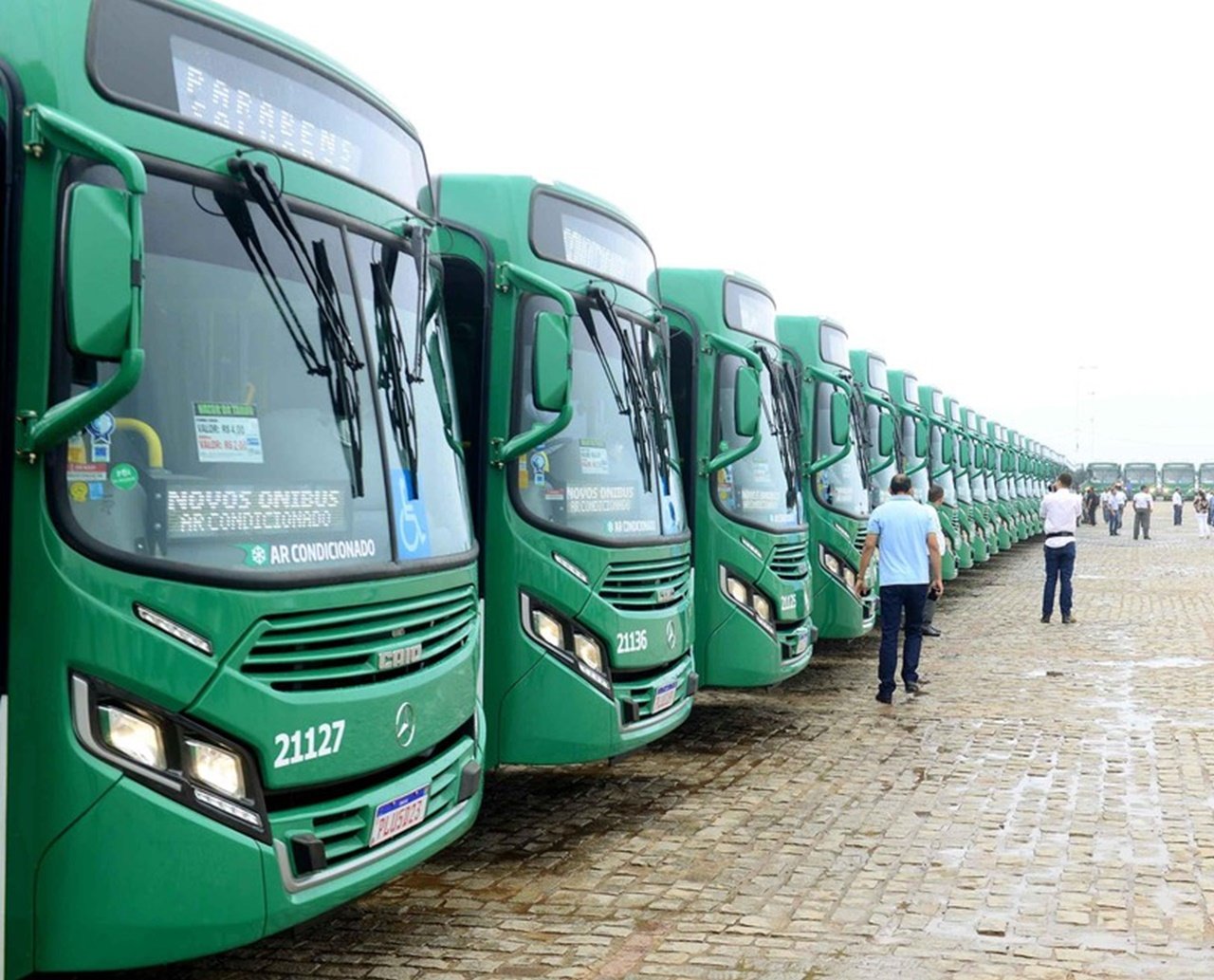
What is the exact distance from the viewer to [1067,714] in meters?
12.1

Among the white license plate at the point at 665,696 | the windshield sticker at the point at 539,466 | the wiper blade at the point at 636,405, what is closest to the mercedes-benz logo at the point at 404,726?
the windshield sticker at the point at 539,466

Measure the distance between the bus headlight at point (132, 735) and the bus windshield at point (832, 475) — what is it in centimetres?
1041

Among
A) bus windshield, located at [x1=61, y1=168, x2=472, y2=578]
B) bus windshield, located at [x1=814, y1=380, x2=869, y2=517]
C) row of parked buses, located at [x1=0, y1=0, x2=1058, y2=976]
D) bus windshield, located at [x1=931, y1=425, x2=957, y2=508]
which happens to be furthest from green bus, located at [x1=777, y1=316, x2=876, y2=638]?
bus windshield, located at [x1=931, y1=425, x2=957, y2=508]

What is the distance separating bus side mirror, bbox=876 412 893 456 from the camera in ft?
54.2

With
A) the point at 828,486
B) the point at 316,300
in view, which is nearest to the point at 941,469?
the point at 828,486

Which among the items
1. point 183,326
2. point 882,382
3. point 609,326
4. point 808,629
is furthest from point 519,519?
point 882,382

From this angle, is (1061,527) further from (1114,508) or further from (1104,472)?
(1104,472)

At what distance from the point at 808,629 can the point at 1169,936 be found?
549 centimetres

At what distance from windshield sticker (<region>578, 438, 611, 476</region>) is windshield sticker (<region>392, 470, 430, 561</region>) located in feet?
7.84

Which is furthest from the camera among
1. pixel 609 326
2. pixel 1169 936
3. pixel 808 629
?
pixel 808 629

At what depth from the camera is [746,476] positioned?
10.9 m

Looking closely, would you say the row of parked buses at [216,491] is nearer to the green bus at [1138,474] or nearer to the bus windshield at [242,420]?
the bus windshield at [242,420]

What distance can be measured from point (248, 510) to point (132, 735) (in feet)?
2.57

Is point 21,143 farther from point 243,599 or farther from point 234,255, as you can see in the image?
point 243,599
